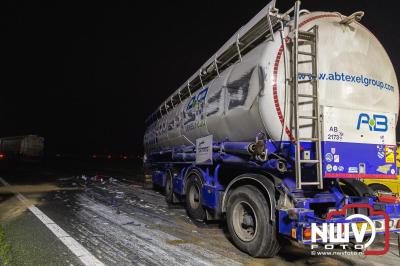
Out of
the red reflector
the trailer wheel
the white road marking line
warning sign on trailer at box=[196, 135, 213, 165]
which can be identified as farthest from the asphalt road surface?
warning sign on trailer at box=[196, 135, 213, 165]

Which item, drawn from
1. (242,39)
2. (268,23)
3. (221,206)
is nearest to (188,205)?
(221,206)

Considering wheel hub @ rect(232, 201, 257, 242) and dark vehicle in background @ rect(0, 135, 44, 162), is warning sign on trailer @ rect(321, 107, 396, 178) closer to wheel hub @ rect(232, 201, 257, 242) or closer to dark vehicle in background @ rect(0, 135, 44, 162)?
wheel hub @ rect(232, 201, 257, 242)

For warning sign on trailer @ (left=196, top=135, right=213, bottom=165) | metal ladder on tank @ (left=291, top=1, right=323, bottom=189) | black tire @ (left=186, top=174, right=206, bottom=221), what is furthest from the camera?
black tire @ (left=186, top=174, right=206, bottom=221)

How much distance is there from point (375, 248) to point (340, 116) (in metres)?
2.66

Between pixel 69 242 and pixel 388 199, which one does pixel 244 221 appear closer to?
pixel 388 199

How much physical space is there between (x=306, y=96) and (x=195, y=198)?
14.8ft

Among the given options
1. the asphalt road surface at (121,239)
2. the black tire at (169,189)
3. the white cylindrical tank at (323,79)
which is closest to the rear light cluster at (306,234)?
the asphalt road surface at (121,239)

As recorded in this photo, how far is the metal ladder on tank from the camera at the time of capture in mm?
4793

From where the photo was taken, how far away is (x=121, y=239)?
20.1 ft

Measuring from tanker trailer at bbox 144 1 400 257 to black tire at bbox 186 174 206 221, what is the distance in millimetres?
1905

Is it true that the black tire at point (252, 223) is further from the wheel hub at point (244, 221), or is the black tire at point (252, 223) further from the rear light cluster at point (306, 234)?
the rear light cluster at point (306, 234)

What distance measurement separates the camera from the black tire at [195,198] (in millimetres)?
8055

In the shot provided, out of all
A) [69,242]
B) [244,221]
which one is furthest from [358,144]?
[69,242]

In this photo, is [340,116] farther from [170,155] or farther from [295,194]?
[170,155]
